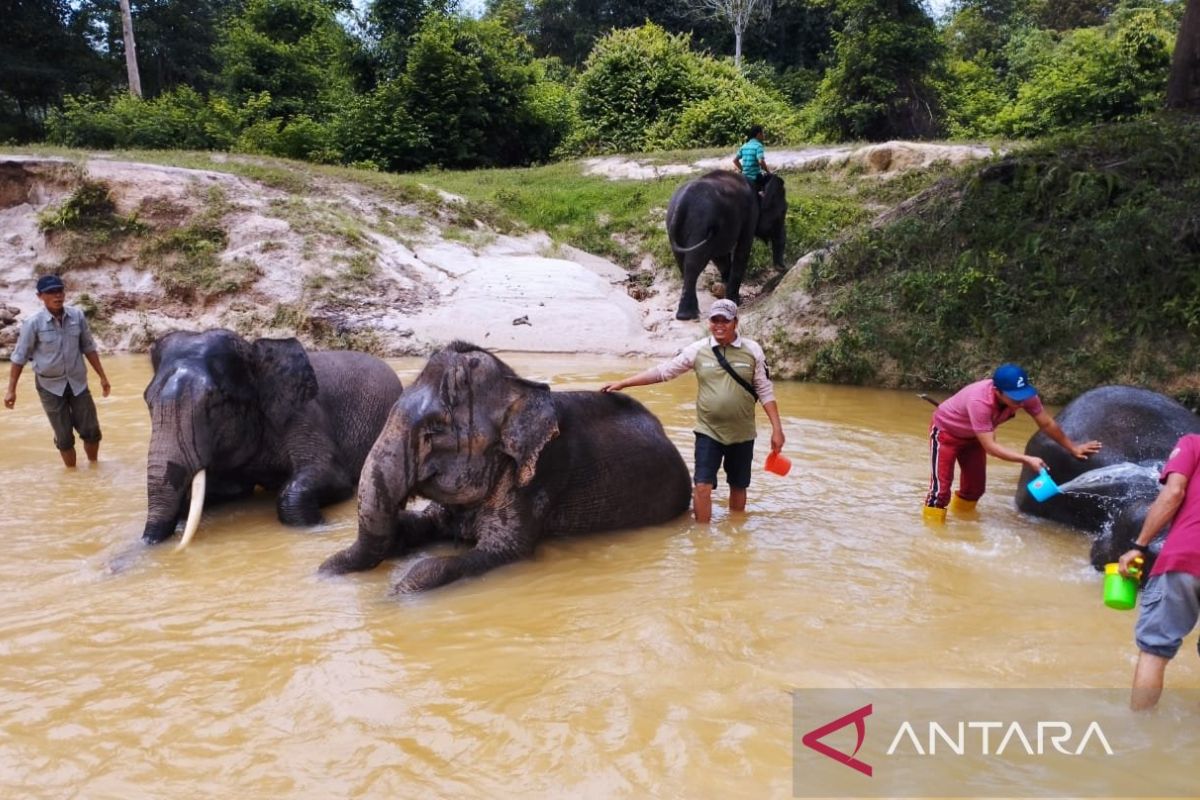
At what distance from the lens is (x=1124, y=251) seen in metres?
10.3

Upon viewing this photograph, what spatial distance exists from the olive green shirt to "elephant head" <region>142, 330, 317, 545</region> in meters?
2.56

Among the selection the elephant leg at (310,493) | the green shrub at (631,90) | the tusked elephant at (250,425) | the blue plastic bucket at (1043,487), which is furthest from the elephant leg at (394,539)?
the green shrub at (631,90)

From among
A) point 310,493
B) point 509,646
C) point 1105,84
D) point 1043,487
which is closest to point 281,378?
point 310,493

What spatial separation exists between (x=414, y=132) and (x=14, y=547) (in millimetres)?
19380

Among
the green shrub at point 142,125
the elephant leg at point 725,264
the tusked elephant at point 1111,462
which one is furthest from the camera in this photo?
the green shrub at point 142,125

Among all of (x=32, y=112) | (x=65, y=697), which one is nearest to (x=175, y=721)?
(x=65, y=697)

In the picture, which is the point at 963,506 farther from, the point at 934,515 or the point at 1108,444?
the point at 1108,444

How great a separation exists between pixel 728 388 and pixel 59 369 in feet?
17.5

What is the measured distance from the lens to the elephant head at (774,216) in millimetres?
14638

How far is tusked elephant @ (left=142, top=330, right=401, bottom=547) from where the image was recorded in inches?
229

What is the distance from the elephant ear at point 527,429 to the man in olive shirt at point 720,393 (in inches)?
35.0

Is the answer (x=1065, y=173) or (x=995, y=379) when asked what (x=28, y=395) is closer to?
(x=995, y=379)

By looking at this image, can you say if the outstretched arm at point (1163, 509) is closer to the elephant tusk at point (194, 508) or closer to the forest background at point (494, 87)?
the elephant tusk at point (194, 508)

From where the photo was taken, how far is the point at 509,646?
14.2 feet
